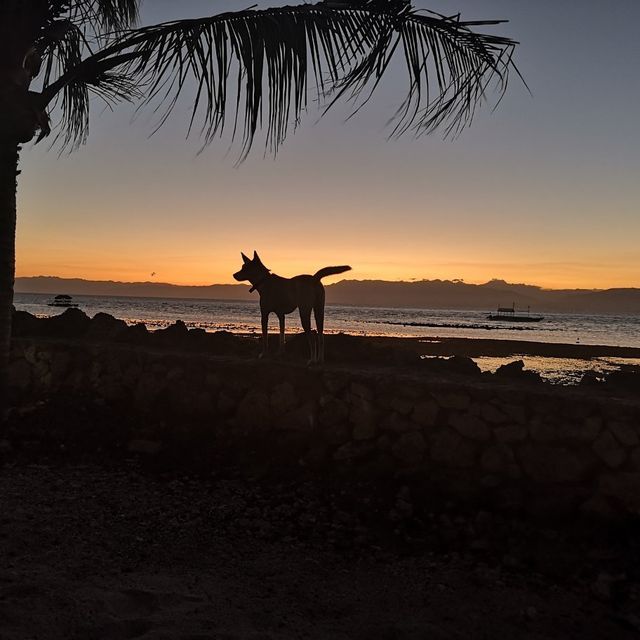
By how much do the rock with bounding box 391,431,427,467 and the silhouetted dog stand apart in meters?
1.54

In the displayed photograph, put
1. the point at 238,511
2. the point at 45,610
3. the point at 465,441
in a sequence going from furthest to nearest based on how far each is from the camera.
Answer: the point at 465,441 → the point at 238,511 → the point at 45,610

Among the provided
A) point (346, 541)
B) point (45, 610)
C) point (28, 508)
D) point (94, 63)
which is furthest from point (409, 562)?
point (94, 63)

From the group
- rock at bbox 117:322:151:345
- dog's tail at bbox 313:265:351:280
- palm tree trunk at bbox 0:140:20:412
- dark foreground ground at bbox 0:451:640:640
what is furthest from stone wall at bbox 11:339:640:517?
palm tree trunk at bbox 0:140:20:412

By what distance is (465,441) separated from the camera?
577cm

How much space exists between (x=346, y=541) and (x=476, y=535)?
112 cm

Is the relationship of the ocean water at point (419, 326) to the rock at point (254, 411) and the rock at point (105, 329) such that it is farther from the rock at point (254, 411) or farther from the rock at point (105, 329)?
the rock at point (254, 411)

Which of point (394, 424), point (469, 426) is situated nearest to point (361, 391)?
point (394, 424)

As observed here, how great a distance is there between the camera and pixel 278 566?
166 inches

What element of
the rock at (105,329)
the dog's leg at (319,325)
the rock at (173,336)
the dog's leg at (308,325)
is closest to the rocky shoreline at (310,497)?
the rock at (173,336)

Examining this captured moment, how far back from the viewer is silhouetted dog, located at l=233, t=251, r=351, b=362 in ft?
23.1

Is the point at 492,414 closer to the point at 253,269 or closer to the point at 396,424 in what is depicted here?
the point at 396,424

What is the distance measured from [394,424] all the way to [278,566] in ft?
7.36

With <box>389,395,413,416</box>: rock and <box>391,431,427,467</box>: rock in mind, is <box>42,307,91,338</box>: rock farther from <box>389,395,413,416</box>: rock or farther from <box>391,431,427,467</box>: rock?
<box>391,431,427,467</box>: rock

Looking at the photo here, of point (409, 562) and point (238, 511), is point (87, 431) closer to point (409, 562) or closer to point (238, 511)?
point (238, 511)
